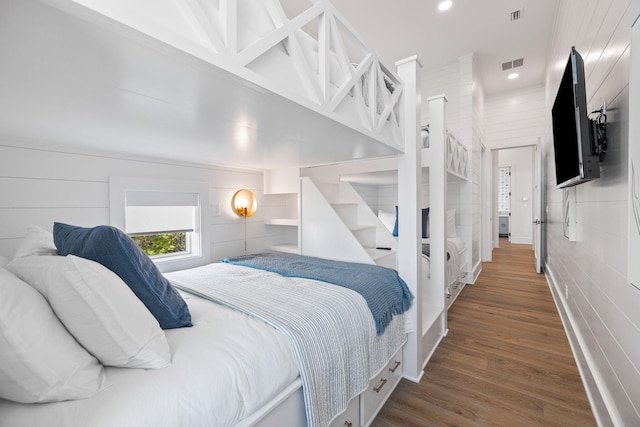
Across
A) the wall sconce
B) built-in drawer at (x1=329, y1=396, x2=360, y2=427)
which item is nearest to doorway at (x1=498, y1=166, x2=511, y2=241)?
the wall sconce

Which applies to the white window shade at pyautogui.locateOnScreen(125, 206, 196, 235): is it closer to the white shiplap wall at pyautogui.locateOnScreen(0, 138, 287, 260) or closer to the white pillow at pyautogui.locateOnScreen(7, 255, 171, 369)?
the white shiplap wall at pyautogui.locateOnScreen(0, 138, 287, 260)

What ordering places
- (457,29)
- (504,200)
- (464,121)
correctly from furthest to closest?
(504,200), (464,121), (457,29)

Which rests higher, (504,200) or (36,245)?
(504,200)

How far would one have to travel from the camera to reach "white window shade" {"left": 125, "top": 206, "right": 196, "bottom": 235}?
2181 mm

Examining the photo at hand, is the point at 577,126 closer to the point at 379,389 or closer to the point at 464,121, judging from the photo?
the point at 379,389

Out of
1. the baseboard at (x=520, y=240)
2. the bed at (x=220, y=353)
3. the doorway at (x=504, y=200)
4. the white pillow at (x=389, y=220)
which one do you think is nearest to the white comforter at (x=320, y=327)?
the bed at (x=220, y=353)

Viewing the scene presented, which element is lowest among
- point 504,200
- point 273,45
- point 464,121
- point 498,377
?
point 498,377

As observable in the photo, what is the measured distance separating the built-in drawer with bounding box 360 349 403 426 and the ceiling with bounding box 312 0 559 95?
340 cm

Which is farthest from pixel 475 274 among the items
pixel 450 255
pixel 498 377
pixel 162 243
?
pixel 162 243

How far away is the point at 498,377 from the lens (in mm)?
1971

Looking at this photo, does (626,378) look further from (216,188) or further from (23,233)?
(23,233)

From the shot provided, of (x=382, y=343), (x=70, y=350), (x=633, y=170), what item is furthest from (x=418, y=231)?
(x=70, y=350)

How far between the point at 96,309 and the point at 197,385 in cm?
33

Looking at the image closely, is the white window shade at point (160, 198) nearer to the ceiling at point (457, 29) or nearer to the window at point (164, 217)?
the window at point (164, 217)
